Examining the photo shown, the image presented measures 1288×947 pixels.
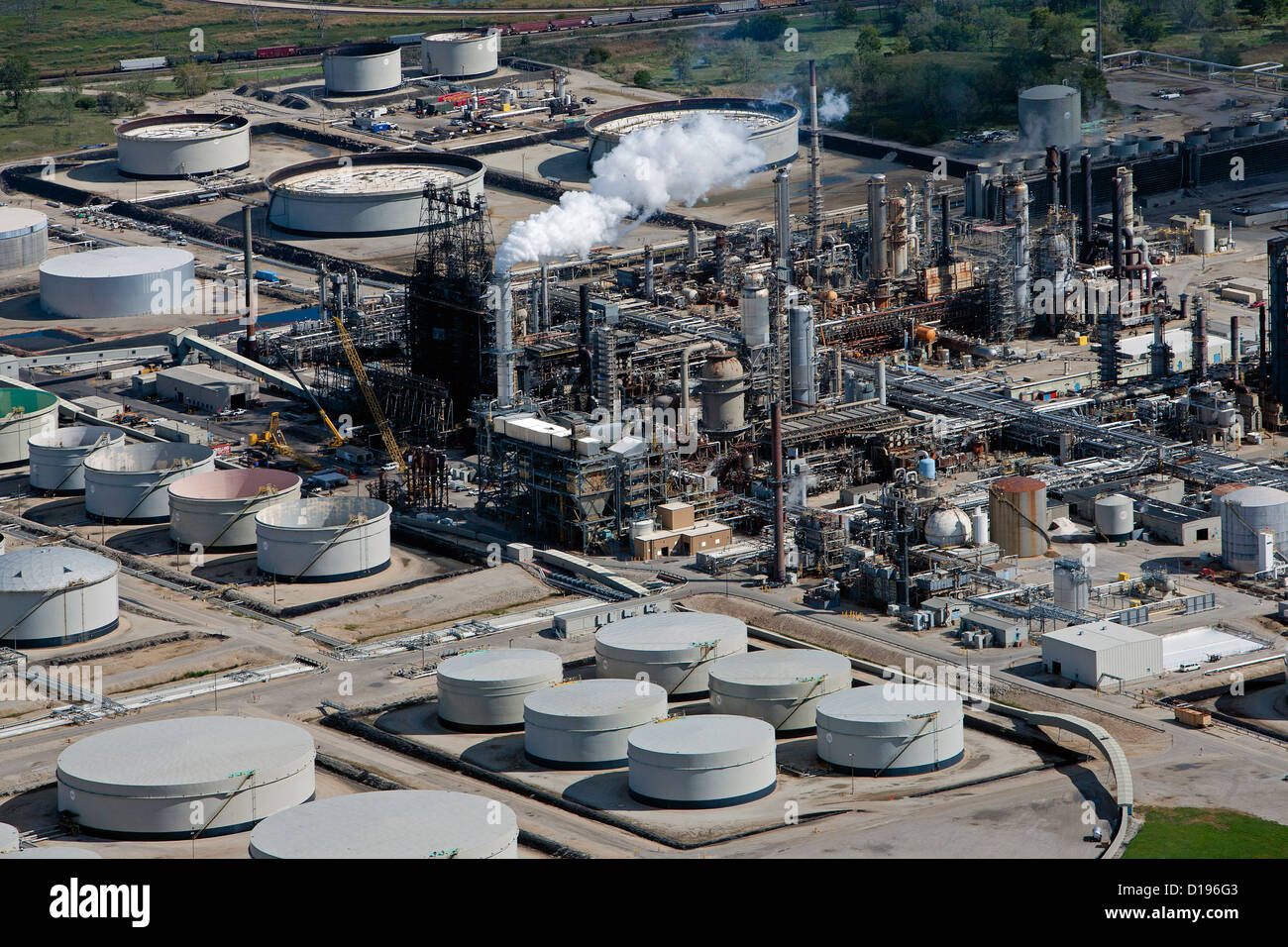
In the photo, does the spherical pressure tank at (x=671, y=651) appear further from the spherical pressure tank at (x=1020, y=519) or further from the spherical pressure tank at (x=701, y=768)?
the spherical pressure tank at (x=1020, y=519)

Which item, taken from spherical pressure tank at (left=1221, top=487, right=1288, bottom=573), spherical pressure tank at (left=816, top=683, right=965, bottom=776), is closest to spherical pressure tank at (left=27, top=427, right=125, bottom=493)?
spherical pressure tank at (left=816, top=683, right=965, bottom=776)

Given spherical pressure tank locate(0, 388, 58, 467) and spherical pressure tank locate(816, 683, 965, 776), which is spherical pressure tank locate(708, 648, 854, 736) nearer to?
spherical pressure tank locate(816, 683, 965, 776)

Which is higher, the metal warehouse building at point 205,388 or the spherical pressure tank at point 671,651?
the metal warehouse building at point 205,388

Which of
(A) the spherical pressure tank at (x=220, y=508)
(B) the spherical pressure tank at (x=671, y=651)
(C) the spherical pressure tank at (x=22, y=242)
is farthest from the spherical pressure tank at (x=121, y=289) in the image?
(B) the spherical pressure tank at (x=671, y=651)

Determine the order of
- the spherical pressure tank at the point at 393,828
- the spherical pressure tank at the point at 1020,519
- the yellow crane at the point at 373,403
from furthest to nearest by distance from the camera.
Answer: the yellow crane at the point at 373,403 → the spherical pressure tank at the point at 1020,519 → the spherical pressure tank at the point at 393,828

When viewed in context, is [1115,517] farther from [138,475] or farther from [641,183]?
[641,183]
